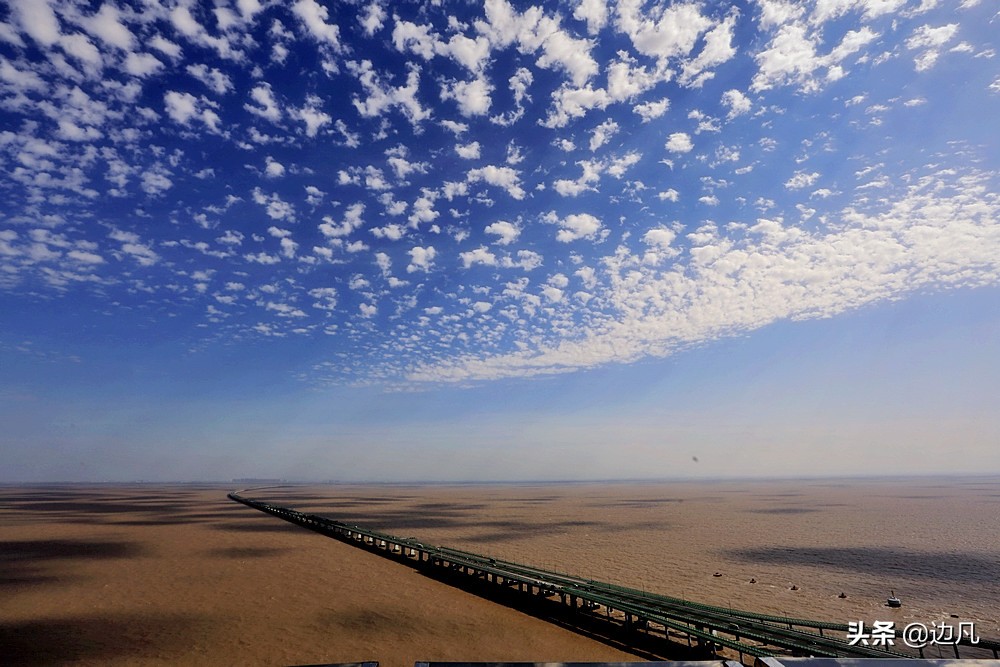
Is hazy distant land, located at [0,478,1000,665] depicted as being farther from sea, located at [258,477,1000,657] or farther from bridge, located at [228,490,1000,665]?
bridge, located at [228,490,1000,665]

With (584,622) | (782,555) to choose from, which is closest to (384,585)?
(584,622)

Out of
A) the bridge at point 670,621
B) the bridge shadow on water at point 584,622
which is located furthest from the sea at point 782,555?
the bridge shadow on water at point 584,622

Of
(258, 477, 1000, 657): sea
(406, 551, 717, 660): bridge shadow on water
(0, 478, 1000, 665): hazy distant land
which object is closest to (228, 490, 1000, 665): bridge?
(406, 551, 717, 660): bridge shadow on water

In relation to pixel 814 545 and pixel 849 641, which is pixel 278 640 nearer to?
pixel 849 641

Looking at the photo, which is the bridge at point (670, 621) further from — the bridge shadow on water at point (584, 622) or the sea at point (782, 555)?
the sea at point (782, 555)

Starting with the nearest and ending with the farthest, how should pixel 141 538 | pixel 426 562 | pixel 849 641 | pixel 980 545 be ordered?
pixel 849 641 → pixel 426 562 → pixel 980 545 → pixel 141 538

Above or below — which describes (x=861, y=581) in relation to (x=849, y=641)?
below

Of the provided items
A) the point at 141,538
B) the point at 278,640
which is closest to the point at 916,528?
the point at 278,640

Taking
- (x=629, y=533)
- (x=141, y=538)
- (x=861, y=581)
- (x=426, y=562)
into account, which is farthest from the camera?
(x=629, y=533)
